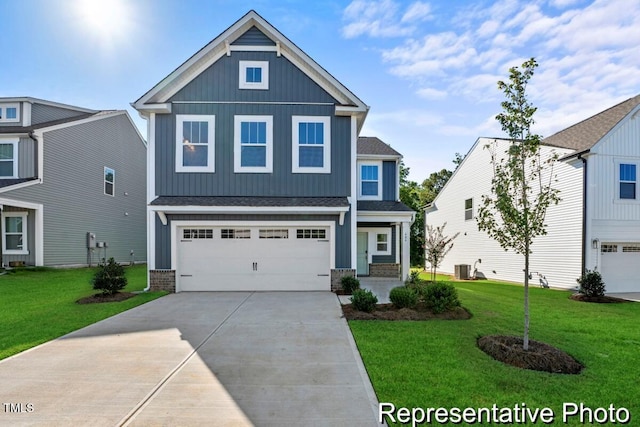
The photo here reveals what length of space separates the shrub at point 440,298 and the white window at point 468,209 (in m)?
13.1

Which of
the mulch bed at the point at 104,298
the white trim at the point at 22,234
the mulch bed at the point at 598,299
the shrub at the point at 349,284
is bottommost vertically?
the mulch bed at the point at 598,299

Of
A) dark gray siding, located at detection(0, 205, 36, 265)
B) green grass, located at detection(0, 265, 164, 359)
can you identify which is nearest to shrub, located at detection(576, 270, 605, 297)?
green grass, located at detection(0, 265, 164, 359)

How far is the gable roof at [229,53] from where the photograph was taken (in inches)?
456

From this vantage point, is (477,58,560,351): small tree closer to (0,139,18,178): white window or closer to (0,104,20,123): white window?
(0,139,18,178): white window

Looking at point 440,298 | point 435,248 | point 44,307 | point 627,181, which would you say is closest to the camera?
point 440,298

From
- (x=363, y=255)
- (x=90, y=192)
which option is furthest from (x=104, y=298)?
(x=90, y=192)

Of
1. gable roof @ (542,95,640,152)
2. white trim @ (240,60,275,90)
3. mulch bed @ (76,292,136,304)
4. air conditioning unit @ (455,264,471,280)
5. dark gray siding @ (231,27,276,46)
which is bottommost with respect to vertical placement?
air conditioning unit @ (455,264,471,280)

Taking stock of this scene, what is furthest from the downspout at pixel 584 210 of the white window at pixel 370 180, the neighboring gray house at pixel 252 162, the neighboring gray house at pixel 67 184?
the neighboring gray house at pixel 67 184

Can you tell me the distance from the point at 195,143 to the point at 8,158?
36.9ft

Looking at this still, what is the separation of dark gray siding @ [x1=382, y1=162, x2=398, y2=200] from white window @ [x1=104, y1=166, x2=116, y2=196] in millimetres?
15843

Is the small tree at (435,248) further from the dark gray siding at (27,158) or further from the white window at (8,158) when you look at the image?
the white window at (8,158)

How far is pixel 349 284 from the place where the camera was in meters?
10.9

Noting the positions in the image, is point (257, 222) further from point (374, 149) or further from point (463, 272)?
point (463, 272)

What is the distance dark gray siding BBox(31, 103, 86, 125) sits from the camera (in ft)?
60.5
